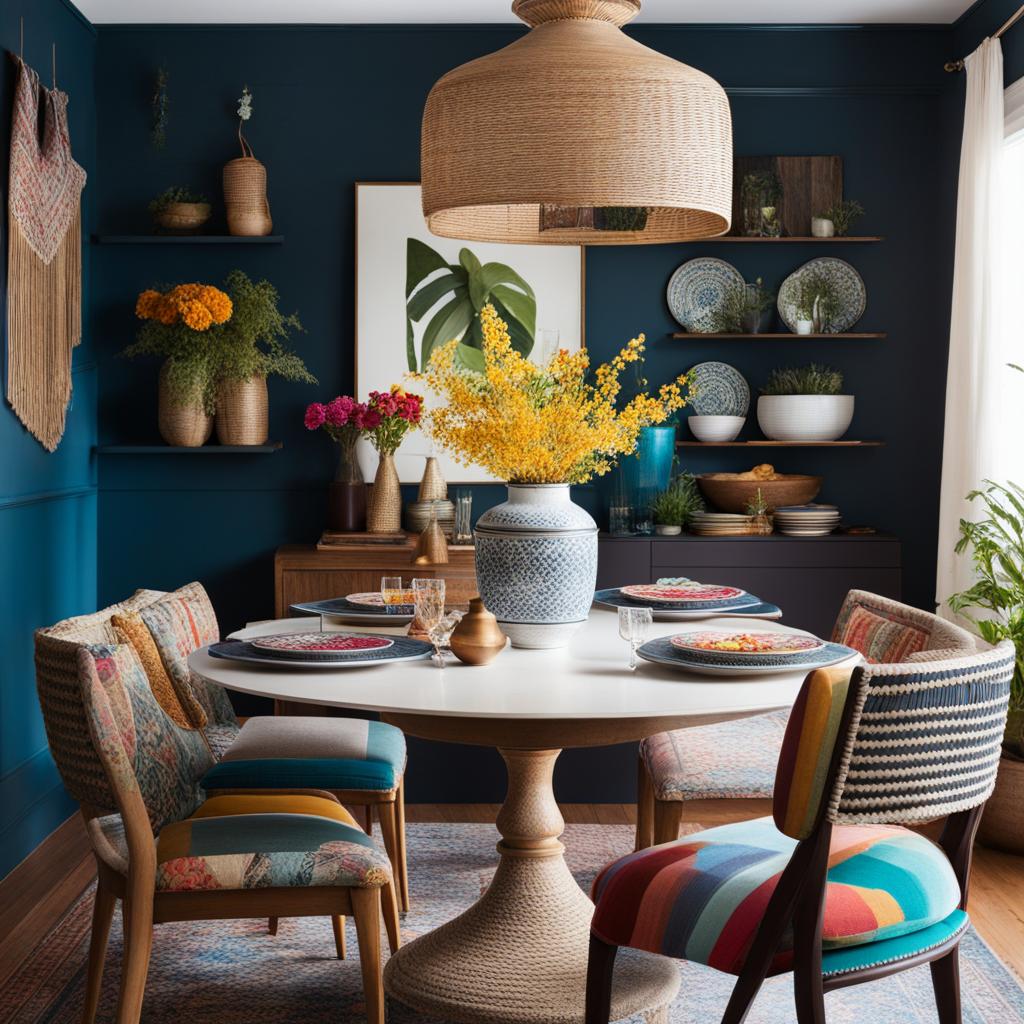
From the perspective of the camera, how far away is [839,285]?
4.67 metres

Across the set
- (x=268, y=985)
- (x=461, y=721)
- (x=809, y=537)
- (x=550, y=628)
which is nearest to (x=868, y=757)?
(x=461, y=721)

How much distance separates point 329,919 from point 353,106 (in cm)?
282

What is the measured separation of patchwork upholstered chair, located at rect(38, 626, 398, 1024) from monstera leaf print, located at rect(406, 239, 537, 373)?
8.15 ft

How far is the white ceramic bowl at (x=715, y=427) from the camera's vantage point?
15.0 ft

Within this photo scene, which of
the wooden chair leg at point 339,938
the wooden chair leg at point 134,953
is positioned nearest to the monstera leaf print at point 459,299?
the wooden chair leg at point 339,938

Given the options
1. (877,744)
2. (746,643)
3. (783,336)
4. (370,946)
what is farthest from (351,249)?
(877,744)

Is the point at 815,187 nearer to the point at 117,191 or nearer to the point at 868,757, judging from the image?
the point at 117,191

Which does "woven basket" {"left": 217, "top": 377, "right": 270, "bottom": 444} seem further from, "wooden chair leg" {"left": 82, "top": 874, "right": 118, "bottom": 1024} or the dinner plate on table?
"wooden chair leg" {"left": 82, "top": 874, "right": 118, "bottom": 1024}

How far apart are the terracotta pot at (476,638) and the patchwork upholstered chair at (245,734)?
609 millimetres

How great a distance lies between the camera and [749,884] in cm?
200

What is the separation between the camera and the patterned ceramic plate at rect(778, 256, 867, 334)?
4656mm

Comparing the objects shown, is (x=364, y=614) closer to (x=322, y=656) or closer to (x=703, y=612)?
(x=322, y=656)

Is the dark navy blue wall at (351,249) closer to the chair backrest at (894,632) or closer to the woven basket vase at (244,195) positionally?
the woven basket vase at (244,195)

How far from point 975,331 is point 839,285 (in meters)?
0.65
